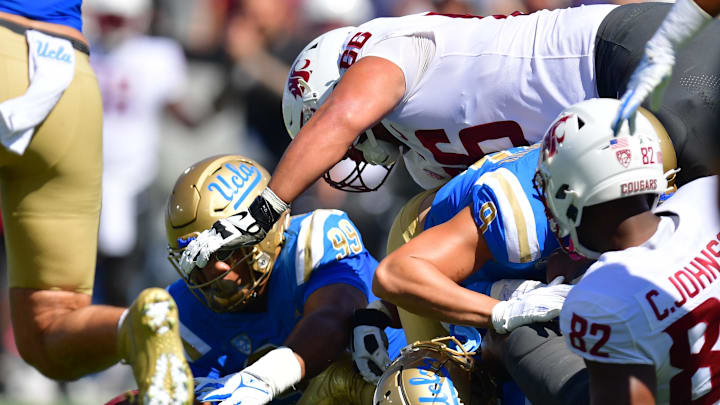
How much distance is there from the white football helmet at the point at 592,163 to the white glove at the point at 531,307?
0.25m

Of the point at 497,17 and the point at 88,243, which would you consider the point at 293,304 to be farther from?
the point at 497,17

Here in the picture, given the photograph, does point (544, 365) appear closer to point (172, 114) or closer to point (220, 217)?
point (220, 217)

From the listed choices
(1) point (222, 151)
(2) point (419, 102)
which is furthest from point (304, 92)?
(1) point (222, 151)

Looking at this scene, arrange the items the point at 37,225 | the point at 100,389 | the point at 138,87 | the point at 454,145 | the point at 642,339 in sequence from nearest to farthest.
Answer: the point at 642,339 → the point at 37,225 → the point at 454,145 → the point at 100,389 → the point at 138,87

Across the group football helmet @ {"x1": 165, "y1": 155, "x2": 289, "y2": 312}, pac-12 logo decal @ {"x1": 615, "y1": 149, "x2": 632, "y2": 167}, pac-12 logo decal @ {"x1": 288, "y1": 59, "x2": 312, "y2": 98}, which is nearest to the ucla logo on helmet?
football helmet @ {"x1": 165, "y1": 155, "x2": 289, "y2": 312}

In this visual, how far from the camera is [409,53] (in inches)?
153

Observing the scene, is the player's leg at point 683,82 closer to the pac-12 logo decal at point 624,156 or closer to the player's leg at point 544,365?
the pac-12 logo decal at point 624,156

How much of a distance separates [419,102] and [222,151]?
380cm

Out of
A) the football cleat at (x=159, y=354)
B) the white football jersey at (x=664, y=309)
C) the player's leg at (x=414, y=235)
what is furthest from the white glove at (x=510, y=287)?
the football cleat at (x=159, y=354)

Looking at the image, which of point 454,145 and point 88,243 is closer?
point 88,243

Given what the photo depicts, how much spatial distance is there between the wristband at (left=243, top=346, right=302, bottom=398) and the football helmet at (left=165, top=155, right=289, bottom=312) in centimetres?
45

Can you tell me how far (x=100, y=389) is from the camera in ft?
22.6

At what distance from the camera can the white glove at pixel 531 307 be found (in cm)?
311

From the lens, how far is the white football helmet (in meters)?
2.79
